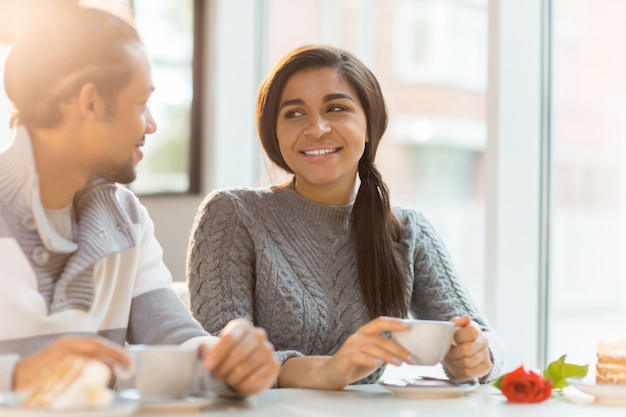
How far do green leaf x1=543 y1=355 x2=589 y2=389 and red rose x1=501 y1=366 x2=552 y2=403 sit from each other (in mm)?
140

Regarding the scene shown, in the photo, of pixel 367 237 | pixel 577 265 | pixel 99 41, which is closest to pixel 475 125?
pixel 577 265

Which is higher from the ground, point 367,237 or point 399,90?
point 399,90

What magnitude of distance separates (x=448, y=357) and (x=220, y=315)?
1.63 feet

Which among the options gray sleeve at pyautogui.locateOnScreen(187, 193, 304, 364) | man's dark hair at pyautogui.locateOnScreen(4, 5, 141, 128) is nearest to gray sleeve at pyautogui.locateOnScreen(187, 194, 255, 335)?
gray sleeve at pyautogui.locateOnScreen(187, 193, 304, 364)

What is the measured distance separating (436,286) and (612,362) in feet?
2.38

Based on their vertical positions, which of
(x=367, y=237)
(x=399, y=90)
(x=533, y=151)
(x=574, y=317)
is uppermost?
(x=399, y=90)

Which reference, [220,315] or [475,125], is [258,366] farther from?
[475,125]

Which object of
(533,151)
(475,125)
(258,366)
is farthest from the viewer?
(475,125)

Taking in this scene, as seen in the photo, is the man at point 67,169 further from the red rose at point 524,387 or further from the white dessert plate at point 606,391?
the white dessert plate at point 606,391

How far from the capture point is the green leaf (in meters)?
1.68

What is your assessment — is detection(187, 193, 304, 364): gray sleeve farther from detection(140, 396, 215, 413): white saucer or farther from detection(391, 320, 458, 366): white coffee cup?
detection(140, 396, 215, 413): white saucer

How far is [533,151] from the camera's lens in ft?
9.66

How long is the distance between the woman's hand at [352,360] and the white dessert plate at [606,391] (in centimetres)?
30

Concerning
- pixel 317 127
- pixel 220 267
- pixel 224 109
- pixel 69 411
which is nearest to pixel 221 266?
pixel 220 267
